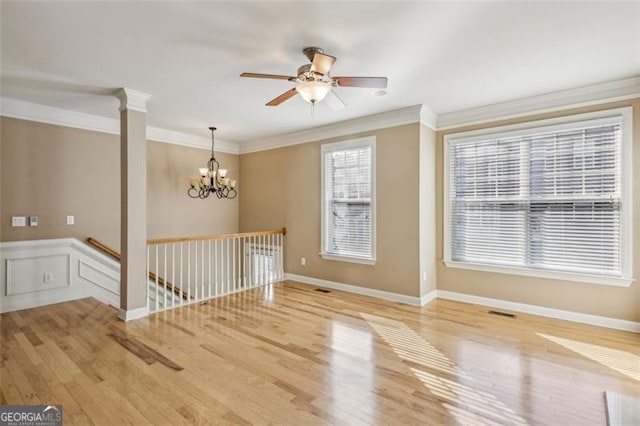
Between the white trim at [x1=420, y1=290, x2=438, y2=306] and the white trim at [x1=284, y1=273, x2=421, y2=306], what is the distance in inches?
2.8

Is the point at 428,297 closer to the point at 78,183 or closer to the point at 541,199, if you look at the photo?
the point at 541,199

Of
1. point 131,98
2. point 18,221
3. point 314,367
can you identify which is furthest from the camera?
point 18,221

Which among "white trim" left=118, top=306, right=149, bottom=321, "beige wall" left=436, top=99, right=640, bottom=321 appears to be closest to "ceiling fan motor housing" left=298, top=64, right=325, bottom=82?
"beige wall" left=436, top=99, right=640, bottom=321

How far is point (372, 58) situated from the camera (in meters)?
2.91

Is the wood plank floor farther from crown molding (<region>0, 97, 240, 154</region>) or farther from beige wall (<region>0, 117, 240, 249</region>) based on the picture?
crown molding (<region>0, 97, 240, 154</region>)

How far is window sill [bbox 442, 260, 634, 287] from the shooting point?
3535 millimetres

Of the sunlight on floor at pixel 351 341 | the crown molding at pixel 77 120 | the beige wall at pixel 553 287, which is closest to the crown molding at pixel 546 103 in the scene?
the beige wall at pixel 553 287

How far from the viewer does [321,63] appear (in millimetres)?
2398

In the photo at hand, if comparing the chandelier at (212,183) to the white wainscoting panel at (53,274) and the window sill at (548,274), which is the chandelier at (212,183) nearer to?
the white wainscoting panel at (53,274)

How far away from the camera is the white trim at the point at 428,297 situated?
4430mm

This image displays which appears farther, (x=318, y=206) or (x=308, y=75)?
(x=318, y=206)

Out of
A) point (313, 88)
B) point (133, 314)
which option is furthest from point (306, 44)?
point (133, 314)

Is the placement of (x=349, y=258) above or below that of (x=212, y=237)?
below

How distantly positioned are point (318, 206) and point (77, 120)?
3.72 metres
